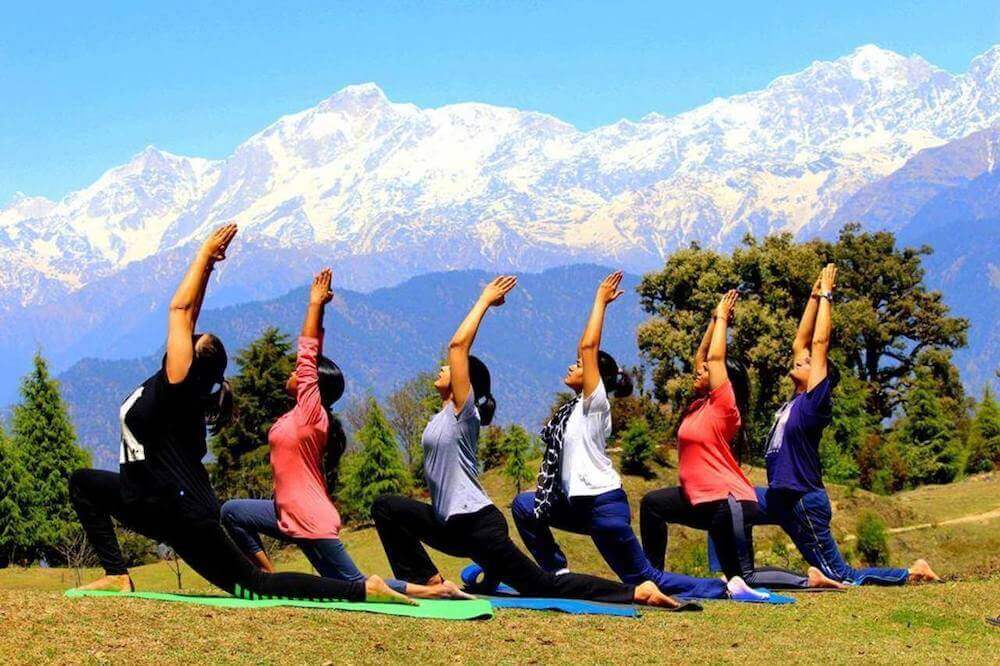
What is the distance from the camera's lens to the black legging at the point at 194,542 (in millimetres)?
10219

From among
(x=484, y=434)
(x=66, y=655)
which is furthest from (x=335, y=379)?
(x=484, y=434)

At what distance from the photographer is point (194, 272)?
1012cm

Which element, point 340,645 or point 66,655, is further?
point 340,645

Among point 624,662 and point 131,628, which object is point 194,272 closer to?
point 131,628

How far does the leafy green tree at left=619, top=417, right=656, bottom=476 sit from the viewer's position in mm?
38312

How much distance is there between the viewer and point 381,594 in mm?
10656

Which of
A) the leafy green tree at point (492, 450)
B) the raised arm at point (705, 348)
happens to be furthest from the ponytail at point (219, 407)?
the leafy green tree at point (492, 450)

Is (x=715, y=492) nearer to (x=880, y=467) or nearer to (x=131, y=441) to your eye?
(x=131, y=441)

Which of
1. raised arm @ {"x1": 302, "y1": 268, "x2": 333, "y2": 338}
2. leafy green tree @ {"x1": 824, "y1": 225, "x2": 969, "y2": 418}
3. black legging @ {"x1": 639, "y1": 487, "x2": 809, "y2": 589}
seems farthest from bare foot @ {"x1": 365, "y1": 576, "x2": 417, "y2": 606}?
leafy green tree @ {"x1": 824, "y1": 225, "x2": 969, "y2": 418}

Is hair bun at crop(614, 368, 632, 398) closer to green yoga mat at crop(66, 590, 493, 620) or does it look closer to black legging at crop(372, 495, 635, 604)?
black legging at crop(372, 495, 635, 604)

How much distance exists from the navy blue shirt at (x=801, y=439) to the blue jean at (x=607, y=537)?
140 centimetres

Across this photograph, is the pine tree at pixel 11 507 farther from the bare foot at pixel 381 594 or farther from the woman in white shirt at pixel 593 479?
the bare foot at pixel 381 594

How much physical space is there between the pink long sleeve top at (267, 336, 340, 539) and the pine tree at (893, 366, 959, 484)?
37.8m

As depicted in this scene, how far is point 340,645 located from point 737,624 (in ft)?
11.7
